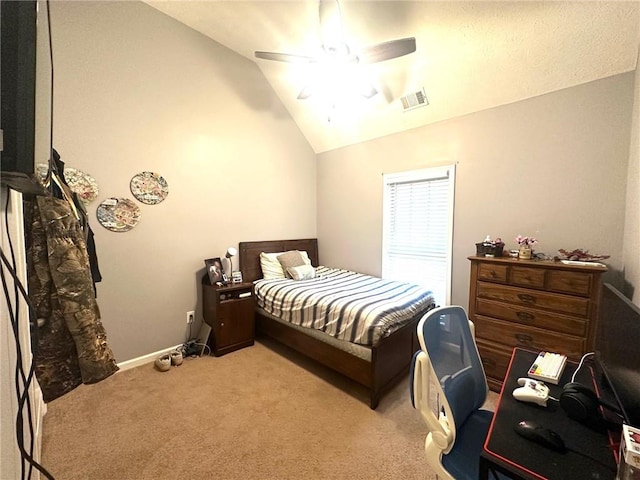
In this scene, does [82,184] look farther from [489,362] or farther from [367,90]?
[489,362]

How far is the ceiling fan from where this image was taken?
1849 mm

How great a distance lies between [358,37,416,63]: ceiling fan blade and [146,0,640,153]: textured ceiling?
51cm

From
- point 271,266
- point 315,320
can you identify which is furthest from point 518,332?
point 271,266

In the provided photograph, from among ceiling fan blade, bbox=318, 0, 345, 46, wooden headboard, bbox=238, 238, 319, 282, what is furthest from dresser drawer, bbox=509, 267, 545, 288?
wooden headboard, bbox=238, 238, 319, 282

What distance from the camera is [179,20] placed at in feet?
8.90

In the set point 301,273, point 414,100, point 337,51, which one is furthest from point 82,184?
point 414,100

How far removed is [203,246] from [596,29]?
384 cm

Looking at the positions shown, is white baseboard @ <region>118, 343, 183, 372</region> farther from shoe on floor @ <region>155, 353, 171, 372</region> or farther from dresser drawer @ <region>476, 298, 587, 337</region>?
dresser drawer @ <region>476, 298, 587, 337</region>

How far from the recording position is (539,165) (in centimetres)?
229

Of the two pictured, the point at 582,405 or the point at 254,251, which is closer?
the point at 582,405

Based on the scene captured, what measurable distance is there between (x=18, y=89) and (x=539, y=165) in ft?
10.4

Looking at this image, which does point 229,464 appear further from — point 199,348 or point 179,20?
point 179,20

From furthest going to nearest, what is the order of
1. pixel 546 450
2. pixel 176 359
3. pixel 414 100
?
pixel 414 100, pixel 176 359, pixel 546 450

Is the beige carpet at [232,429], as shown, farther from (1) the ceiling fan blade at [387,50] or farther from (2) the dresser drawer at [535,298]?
(1) the ceiling fan blade at [387,50]
